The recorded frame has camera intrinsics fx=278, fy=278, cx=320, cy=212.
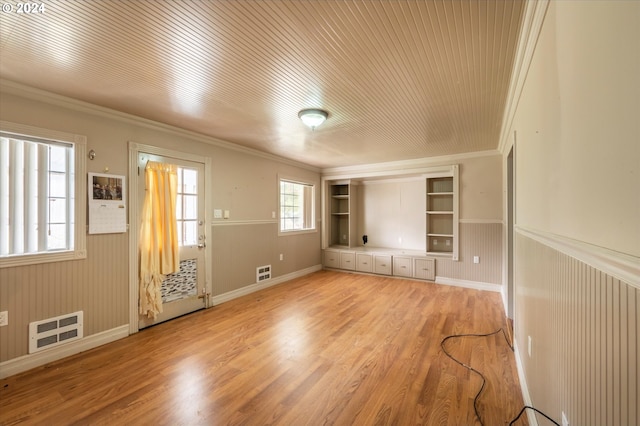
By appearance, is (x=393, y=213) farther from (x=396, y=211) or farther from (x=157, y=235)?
(x=157, y=235)

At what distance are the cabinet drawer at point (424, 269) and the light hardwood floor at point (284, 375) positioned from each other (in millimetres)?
1514

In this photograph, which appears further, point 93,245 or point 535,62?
point 93,245

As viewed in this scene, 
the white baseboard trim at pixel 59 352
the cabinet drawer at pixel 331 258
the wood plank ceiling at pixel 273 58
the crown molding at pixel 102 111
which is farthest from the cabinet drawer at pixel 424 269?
the white baseboard trim at pixel 59 352

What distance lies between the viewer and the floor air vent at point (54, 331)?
2457mm

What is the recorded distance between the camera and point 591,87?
0.83 metres

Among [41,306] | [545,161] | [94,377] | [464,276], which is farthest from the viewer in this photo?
[464,276]

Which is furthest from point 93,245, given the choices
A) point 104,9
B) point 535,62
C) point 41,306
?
point 535,62

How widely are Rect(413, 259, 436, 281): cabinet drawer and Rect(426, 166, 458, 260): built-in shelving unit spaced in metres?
0.25

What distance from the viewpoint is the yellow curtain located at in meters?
3.24

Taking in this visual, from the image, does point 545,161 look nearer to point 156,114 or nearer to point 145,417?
point 145,417

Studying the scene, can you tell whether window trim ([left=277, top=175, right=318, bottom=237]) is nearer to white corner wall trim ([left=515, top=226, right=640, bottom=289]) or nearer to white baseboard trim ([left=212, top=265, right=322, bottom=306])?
white baseboard trim ([left=212, top=265, right=322, bottom=306])

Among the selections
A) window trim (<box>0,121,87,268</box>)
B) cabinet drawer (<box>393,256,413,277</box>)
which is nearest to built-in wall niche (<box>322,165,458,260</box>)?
cabinet drawer (<box>393,256,413,277</box>)

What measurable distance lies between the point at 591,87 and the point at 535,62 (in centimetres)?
101

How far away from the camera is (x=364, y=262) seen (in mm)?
5992
